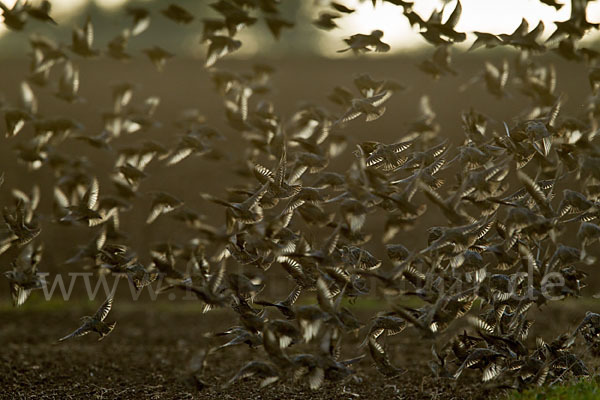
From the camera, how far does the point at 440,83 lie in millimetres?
22516

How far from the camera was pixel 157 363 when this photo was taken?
720 cm

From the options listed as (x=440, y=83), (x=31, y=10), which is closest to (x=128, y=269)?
(x=31, y=10)

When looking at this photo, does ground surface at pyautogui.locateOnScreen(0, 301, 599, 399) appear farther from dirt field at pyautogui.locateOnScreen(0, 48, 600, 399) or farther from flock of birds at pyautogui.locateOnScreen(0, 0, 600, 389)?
flock of birds at pyautogui.locateOnScreen(0, 0, 600, 389)

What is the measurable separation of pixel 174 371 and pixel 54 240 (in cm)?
849

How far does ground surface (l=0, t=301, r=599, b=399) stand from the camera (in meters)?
5.76

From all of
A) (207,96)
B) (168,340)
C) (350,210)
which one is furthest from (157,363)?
(207,96)

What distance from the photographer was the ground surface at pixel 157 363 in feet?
18.9

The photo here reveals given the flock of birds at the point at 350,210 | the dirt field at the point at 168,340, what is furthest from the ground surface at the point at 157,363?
the flock of birds at the point at 350,210

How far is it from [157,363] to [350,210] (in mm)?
3825

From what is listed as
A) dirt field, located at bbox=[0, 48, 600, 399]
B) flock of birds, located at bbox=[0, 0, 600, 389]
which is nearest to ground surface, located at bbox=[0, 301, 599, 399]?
dirt field, located at bbox=[0, 48, 600, 399]

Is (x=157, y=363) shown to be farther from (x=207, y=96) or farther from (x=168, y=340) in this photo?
(x=207, y=96)

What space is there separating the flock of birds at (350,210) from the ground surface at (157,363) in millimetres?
504

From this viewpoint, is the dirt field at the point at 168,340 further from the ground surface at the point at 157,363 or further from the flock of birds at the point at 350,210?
the flock of birds at the point at 350,210

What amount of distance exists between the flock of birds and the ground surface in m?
0.50
